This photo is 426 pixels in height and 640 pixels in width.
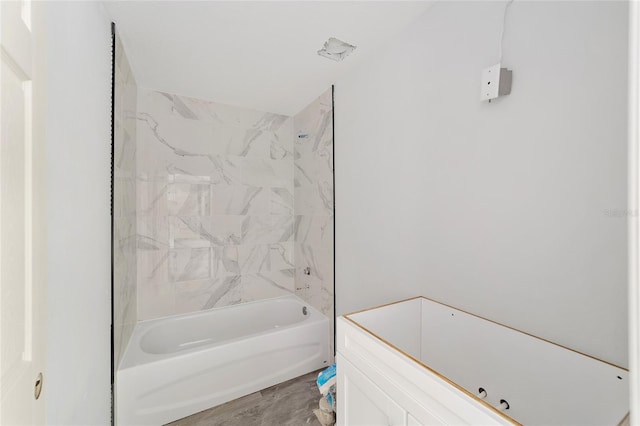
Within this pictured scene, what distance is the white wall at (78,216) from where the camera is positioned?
805 mm

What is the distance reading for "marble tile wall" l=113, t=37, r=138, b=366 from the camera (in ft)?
5.19

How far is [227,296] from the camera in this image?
265cm

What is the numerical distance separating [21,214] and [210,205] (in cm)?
211

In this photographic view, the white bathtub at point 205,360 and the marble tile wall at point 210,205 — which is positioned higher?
the marble tile wall at point 210,205

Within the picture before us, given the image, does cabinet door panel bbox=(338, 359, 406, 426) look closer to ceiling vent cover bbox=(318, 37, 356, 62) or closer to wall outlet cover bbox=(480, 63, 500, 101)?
wall outlet cover bbox=(480, 63, 500, 101)

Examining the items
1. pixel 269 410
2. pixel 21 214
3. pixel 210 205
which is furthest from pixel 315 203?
pixel 21 214

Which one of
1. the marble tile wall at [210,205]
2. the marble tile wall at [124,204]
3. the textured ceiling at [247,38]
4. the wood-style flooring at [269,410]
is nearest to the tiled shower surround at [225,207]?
the marble tile wall at [210,205]

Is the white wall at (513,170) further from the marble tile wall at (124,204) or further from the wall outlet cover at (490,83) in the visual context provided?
the marble tile wall at (124,204)

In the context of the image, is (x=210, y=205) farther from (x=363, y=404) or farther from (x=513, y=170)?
(x=513, y=170)

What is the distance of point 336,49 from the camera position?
1.77 m

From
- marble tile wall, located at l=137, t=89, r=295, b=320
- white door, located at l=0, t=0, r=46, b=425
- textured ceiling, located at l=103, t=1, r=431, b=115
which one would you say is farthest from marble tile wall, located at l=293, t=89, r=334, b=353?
white door, located at l=0, t=0, r=46, b=425

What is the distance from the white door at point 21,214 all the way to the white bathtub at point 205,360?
1272 millimetres

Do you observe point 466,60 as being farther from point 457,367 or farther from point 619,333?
point 457,367

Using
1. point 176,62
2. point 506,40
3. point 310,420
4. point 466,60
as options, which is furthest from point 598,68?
point 176,62
